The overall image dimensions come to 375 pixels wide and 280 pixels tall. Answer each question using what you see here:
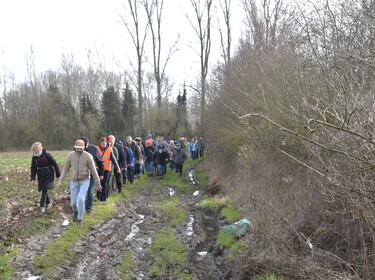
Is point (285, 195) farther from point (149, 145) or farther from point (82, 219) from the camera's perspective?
point (149, 145)

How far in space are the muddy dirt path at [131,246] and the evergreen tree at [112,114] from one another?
38.6 meters

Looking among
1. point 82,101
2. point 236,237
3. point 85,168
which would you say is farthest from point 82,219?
point 82,101

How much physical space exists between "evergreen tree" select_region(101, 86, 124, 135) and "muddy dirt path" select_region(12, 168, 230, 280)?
127ft

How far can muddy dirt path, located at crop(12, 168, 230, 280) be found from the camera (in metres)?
6.66

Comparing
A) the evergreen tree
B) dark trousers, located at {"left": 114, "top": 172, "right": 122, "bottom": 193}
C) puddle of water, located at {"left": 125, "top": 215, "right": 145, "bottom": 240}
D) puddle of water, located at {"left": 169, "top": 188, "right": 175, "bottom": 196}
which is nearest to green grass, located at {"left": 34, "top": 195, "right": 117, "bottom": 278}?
puddle of water, located at {"left": 125, "top": 215, "right": 145, "bottom": 240}

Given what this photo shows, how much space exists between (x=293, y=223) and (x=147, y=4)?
33.3 metres

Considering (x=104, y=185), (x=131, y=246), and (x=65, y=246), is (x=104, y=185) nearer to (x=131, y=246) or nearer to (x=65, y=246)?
(x=131, y=246)

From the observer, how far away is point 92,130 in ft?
161

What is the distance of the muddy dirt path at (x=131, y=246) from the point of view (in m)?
6.66

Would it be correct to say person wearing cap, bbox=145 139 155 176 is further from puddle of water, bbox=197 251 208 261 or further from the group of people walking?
puddle of water, bbox=197 251 208 261

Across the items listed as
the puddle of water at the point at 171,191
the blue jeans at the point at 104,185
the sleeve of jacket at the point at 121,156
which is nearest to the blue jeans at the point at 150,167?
the puddle of water at the point at 171,191

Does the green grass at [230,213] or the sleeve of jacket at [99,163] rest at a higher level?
the sleeve of jacket at [99,163]

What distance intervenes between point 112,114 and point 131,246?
43.5 metres

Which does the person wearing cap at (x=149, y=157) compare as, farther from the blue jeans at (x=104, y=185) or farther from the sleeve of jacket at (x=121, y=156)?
the blue jeans at (x=104, y=185)
